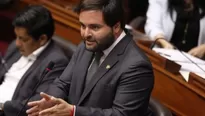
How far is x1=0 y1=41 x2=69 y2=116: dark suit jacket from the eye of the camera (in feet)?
4.70

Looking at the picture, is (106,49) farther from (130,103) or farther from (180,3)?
(180,3)

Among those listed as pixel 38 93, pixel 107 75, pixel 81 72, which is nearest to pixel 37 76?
pixel 38 93

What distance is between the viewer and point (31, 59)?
62.3 inches

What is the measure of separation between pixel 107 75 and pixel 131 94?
9 cm

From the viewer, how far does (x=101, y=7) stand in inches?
45.9

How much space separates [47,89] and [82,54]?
21 centimetres

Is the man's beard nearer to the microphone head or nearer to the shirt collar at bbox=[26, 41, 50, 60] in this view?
the microphone head

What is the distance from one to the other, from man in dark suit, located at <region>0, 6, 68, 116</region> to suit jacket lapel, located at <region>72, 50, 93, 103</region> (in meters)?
0.20

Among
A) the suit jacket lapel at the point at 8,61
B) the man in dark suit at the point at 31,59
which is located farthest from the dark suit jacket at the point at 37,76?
the suit jacket lapel at the point at 8,61

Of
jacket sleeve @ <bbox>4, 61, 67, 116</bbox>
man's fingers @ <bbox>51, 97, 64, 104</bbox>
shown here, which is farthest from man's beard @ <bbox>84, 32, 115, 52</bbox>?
jacket sleeve @ <bbox>4, 61, 67, 116</bbox>

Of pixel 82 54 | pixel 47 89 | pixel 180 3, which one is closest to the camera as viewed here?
pixel 82 54

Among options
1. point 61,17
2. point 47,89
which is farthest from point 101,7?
point 61,17

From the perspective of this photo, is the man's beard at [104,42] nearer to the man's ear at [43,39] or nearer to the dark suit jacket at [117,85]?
the dark suit jacket at [117,85]

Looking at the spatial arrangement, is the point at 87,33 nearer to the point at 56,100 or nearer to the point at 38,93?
the point at 56,100
